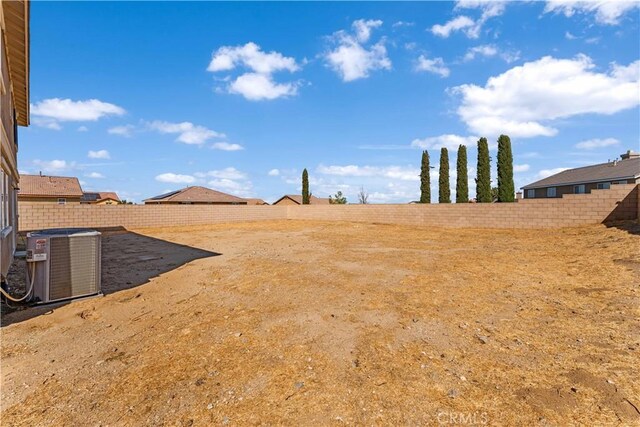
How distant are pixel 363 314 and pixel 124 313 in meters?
3.29

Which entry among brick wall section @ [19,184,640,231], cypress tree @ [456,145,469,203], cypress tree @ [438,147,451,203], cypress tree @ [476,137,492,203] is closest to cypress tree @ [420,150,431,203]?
cypress tree @ [438,147,451,203]

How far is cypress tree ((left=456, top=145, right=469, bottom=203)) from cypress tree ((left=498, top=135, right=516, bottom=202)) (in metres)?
2.15

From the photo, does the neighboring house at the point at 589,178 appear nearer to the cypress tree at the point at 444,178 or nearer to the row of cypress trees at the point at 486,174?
the row of cypress trees at the point at 486,174

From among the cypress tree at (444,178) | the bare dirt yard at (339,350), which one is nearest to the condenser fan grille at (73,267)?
the bare dirt yard at (339,350)

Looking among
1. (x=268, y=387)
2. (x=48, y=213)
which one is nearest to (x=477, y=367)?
(x=268, y=387)

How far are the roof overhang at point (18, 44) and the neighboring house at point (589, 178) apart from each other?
1120 inches

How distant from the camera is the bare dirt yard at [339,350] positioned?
2221 millimetres

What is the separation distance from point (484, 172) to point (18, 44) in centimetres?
2265

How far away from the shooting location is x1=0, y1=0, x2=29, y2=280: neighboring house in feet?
17.1

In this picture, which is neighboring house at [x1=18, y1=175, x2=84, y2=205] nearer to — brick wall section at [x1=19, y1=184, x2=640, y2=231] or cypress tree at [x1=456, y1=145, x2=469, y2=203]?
brick wall section at [x1=19, y1=184, x2=640, y2=231]

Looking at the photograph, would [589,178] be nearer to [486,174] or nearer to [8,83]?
[486,174]

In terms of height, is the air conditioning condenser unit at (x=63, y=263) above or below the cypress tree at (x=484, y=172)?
below

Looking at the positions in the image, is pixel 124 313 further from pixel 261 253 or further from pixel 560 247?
pixel 560 247

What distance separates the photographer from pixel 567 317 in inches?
146
